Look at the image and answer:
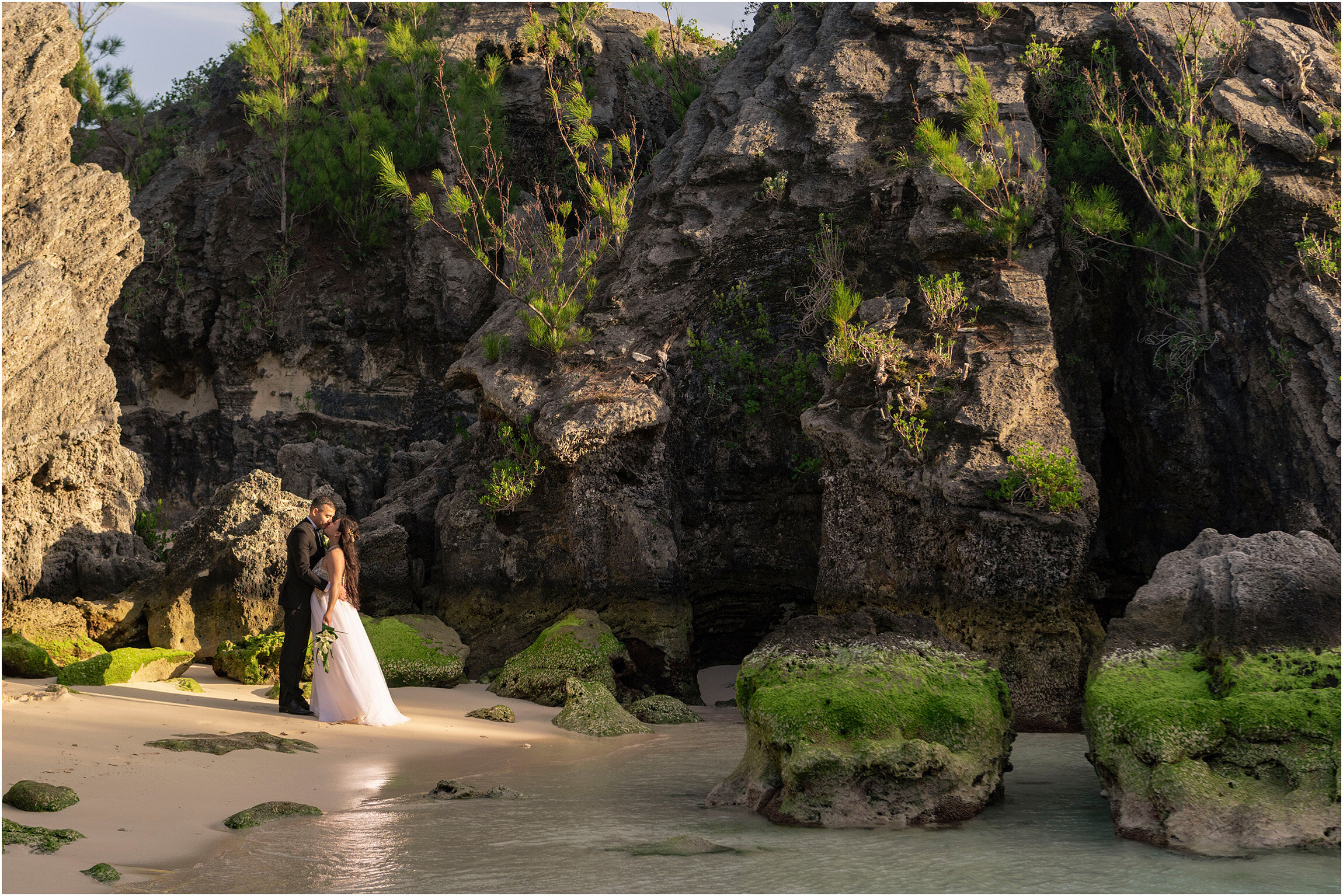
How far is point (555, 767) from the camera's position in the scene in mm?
7141

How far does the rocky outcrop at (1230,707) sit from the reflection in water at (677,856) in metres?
0.22

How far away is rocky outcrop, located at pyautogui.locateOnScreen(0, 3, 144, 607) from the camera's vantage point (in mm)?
10094

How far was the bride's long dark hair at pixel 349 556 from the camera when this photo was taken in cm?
791

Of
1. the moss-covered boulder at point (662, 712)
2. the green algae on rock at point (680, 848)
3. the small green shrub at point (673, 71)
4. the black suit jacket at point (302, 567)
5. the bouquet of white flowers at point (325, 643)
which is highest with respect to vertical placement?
the small green shrub at point (673, 71)

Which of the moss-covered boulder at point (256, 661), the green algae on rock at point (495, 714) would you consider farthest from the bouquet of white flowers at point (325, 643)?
the green algae on rock at point (495, 714)

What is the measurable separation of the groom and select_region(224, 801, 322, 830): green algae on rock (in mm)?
2456

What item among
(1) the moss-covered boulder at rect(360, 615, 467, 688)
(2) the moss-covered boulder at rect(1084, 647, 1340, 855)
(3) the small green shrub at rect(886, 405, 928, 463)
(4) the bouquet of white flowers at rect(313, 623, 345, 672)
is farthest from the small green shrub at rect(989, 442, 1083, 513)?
(4) the bouquet of white flowers at rect(313, 623, 345, 672)

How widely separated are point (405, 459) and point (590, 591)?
18.2 feet

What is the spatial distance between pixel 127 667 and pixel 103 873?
456cm

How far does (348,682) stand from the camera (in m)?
7.71

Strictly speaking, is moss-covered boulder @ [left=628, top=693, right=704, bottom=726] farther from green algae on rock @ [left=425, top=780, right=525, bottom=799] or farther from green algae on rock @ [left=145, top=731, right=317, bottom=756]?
green algae on rock @ [left=145, top=731, right=317, bottom=756]

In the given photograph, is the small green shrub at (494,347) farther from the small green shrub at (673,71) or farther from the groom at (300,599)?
the small green shrub at (673,71)

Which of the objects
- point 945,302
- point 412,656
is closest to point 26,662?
point 412,656

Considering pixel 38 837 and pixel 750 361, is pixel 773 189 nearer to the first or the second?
pixel 750 361
